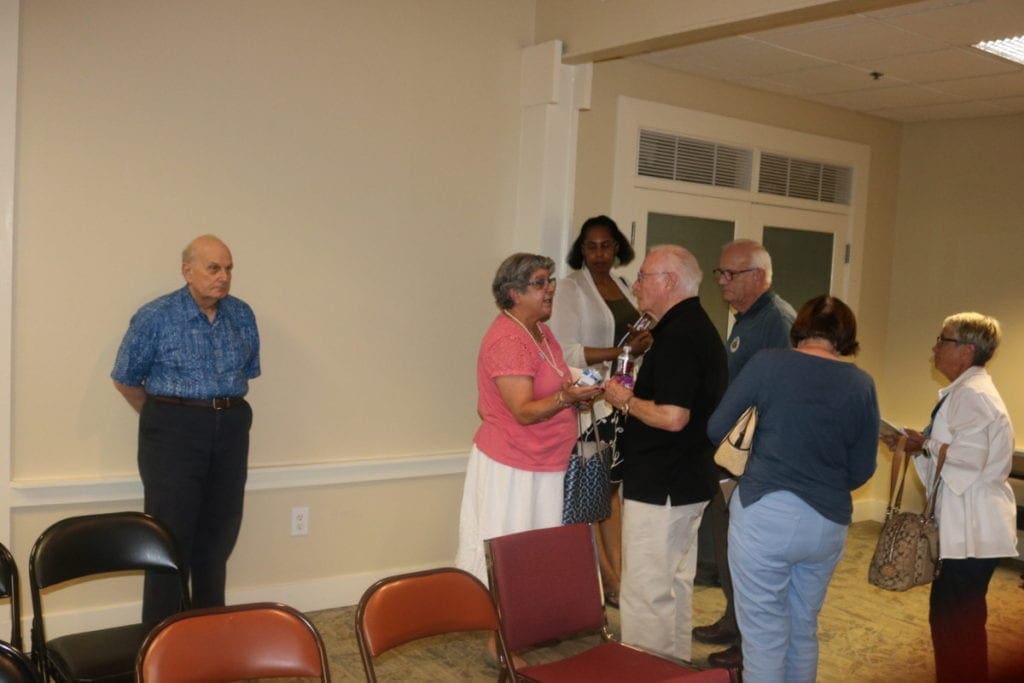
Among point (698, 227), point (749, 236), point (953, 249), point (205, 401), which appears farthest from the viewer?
point (953, 249)

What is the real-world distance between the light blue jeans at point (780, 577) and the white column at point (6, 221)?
264cm

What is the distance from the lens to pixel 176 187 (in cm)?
402

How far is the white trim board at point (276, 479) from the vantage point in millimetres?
3791

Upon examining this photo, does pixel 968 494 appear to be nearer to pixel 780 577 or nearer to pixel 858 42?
pixel 780 577

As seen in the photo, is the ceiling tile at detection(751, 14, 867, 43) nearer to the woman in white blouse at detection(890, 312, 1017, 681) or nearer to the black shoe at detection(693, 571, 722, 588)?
the woman in white blouse at detection(890, 312, 1017, 681)

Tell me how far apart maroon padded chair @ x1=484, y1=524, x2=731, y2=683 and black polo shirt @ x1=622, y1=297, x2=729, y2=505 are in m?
0.38

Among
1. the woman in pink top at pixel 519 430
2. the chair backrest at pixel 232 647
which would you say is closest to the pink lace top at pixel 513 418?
the woman in pink top at pixel 519 430

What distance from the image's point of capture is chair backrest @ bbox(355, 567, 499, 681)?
2434 millimetres

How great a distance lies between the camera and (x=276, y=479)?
14.3ft

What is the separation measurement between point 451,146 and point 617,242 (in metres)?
0.92

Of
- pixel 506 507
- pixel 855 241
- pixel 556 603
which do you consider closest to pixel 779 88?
pixel 855 241

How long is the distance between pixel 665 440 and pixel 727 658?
1.24 meters

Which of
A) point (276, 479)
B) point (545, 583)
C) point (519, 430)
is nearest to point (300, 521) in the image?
point (276, 479)

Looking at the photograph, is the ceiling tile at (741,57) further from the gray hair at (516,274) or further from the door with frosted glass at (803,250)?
the gray hair at (516,274)
